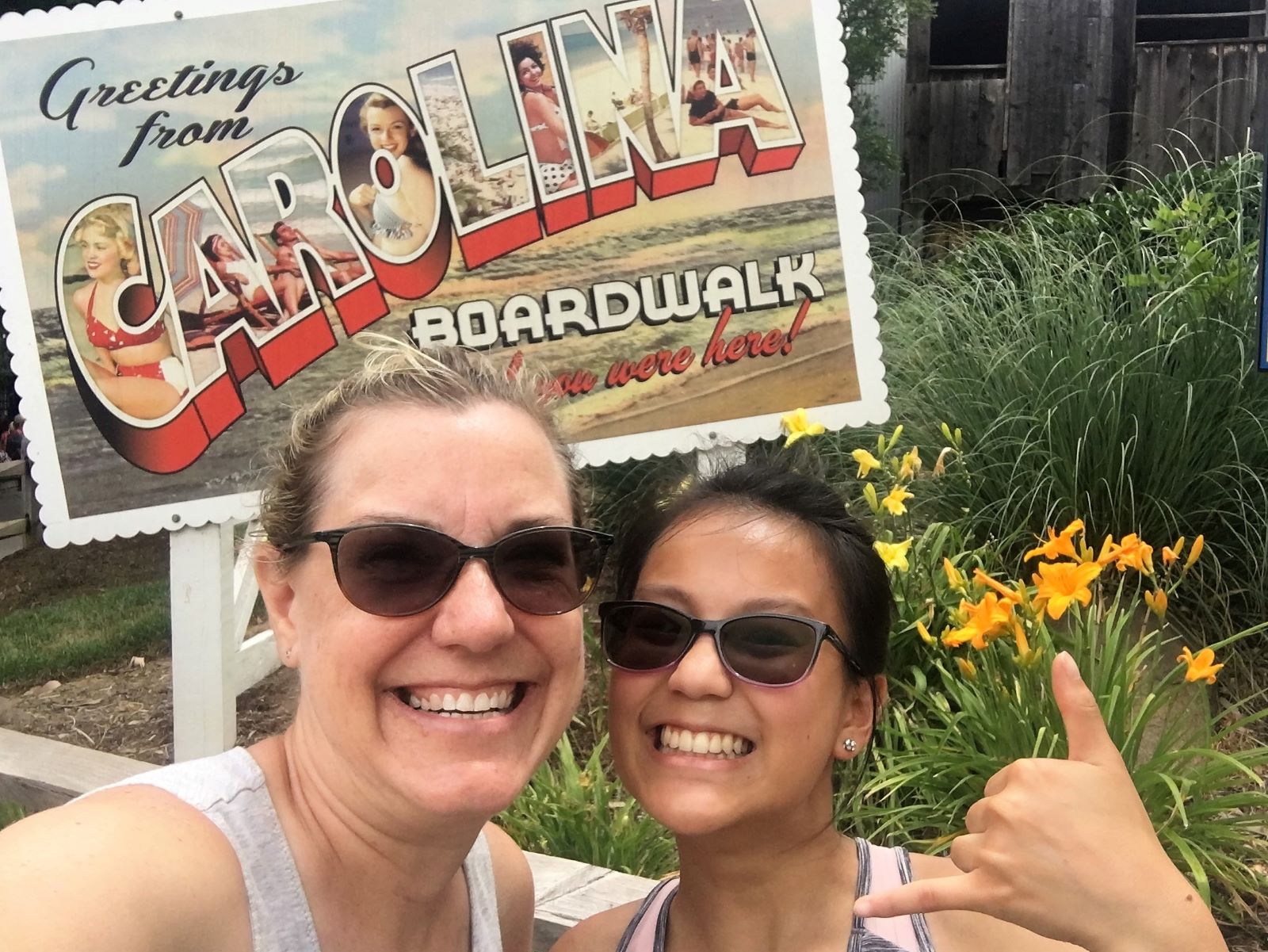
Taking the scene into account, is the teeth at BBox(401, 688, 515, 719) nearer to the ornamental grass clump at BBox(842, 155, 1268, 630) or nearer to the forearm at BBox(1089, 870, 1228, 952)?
the forearm at BBox(1089, 870, 1228, 952)

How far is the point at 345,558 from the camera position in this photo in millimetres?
1285

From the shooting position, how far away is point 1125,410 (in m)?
3.93

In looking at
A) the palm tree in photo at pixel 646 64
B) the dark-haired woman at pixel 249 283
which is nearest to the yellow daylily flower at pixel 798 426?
the palm tree in photo at pixel 646 64

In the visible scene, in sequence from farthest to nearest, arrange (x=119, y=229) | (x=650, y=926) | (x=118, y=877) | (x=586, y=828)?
(x=119, y=229) < (x=586, y=828) < (x=650, y=926) < (x=118, y=877)

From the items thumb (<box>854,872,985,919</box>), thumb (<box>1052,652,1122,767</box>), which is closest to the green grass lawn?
thumb (<box>854,872,985,919</box>)

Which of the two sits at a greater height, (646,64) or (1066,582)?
(646,64)

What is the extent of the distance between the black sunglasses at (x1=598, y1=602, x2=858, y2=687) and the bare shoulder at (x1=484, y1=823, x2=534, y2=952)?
42cm

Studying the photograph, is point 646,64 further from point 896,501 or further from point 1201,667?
point 1201,667

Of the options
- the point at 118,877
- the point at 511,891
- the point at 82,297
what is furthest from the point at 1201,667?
the point at 82,297

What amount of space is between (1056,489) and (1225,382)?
0.78 m

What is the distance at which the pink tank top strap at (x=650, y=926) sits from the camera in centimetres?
160

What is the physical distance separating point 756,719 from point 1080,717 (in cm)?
46

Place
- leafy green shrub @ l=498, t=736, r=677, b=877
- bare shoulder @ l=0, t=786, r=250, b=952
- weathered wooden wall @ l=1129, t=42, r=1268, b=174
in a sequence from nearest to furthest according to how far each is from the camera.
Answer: bare shoulder @ l=0, t=786, r=250, b=952 < leafy green shrub @ l=498, t=736, r=677, b=877 < weathered wooden wall @ l=1129, t=42, r=1268, b=174

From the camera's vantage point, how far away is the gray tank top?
4.02ft
